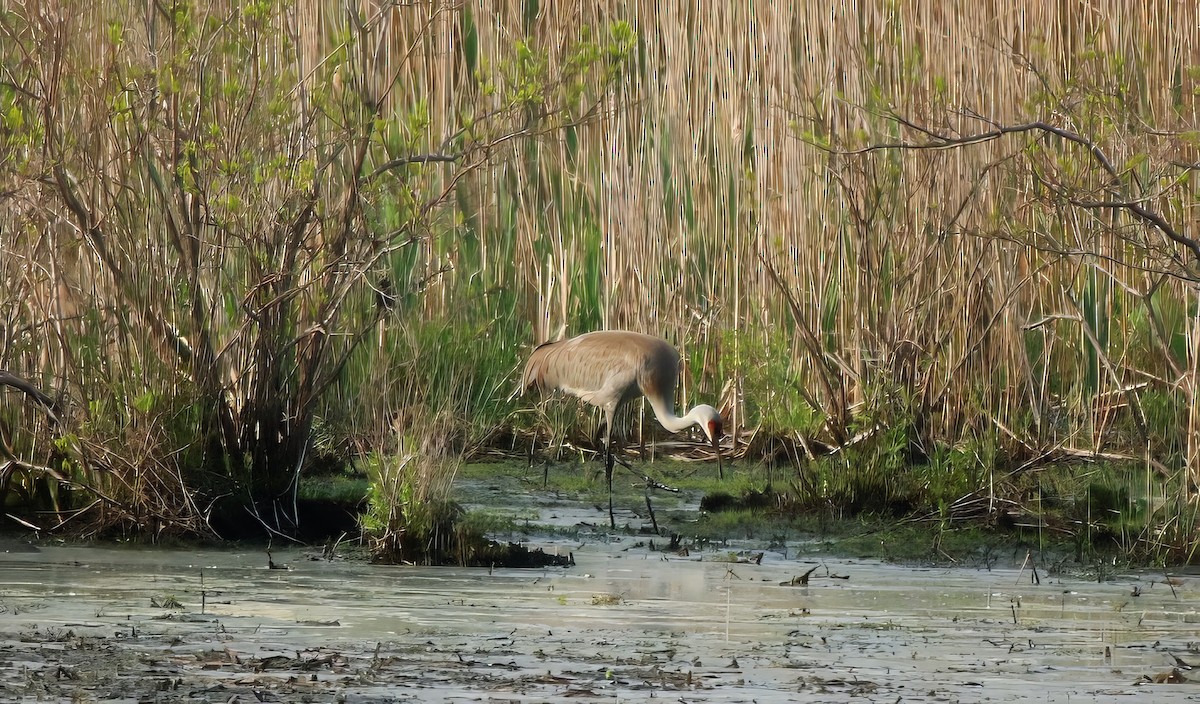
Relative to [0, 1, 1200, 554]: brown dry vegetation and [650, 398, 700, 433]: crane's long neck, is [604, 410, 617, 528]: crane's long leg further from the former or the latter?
[0, 1, 1200, 554]: brown dry vegetation

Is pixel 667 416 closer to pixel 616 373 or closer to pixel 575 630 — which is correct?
pixel 616 373

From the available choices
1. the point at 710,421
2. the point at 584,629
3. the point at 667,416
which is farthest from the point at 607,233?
the point at 584,629

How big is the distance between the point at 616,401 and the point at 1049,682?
17.8ft

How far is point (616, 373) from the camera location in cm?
1038

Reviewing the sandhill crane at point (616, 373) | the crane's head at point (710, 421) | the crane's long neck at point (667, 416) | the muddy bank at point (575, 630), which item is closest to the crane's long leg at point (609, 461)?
the sandhill crane at point (616, 373)

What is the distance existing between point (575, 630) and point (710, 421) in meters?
3.94

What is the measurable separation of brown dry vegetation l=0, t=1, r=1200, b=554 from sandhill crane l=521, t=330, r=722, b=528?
35 centimetres

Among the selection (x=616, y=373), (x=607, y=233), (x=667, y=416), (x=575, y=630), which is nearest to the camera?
(x=575, y=630)

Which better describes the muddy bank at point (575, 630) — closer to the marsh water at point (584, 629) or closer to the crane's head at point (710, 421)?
the marsh water at point (584, 629)

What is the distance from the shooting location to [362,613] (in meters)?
6.47

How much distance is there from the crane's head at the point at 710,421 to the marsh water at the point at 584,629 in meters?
1.87

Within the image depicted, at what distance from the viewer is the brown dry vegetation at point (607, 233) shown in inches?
308

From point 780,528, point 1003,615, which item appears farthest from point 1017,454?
point 1003,615

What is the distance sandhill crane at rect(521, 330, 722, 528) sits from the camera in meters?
10.4
